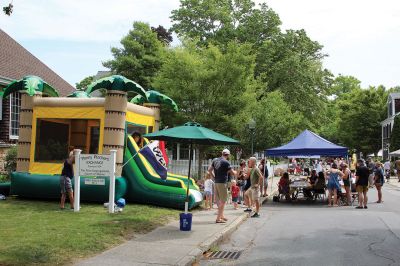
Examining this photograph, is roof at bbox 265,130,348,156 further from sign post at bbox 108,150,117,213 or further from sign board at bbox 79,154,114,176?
sign board at bbox 79,154,114,176

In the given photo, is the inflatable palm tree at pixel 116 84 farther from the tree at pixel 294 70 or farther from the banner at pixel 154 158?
the tree at pixel 294 70

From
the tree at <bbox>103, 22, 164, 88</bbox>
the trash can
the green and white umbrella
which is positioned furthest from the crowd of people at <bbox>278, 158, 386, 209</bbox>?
the tree at <bbox>103, 22, 164, 88</bbox>

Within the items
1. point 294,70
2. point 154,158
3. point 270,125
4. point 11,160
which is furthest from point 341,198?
point 294,70

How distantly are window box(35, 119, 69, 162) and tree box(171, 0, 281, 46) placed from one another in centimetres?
2601

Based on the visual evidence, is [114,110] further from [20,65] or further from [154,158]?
[20,65]

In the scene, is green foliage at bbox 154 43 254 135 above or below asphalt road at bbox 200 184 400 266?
above

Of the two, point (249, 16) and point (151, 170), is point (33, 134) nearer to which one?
point (151, 170)

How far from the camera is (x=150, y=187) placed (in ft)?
46.5

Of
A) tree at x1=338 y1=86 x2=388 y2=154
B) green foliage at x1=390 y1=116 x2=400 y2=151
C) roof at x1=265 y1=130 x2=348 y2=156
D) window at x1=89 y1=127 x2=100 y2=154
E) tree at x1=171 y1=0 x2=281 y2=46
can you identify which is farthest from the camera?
tree at x1=338 y1=86 x2=388 y2=154

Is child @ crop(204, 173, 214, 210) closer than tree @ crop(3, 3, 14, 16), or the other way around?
tree @ crop(3, 3, 14, 16)

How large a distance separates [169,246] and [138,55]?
1042 inches

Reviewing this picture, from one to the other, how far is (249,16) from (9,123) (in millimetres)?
26806

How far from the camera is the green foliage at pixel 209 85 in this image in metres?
22.8

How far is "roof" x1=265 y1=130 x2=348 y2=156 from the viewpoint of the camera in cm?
1930
